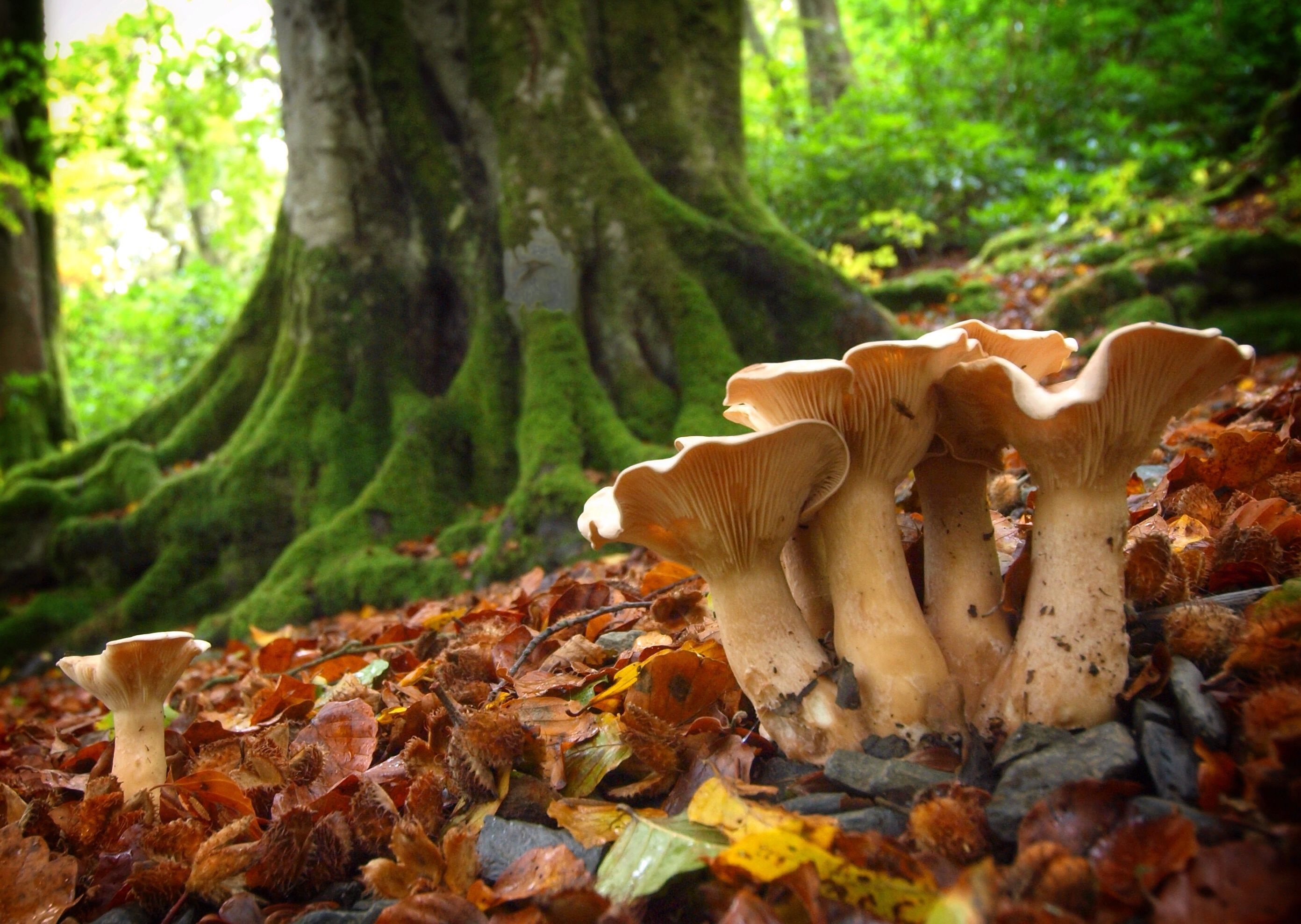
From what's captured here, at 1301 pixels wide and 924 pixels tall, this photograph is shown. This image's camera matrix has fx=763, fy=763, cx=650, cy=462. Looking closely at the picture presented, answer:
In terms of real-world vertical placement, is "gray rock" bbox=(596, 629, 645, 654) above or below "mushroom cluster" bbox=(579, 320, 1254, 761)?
below

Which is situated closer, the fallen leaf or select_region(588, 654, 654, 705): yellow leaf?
the fallen leaf

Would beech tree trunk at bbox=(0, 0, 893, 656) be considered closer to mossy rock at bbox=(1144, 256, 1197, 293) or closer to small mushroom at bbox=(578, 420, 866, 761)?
small mushroom at bbox=(578, 420, 866, 761)

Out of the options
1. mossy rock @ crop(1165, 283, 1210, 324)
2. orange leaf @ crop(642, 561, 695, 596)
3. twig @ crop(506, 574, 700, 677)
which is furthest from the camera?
mossy rock @ crop(1165, 283, 1210, 324)

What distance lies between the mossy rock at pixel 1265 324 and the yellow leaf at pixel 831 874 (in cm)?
683

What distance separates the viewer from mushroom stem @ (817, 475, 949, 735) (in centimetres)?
150

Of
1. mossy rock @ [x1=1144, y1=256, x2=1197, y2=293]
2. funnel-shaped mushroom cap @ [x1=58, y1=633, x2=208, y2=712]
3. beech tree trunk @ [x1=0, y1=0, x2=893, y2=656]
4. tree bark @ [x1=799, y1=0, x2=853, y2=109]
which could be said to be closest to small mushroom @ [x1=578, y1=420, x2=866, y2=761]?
funnel-shaped mushroom cap @ [x1=58, y1=633, x2=208, y2=712]

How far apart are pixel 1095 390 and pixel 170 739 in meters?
2.62

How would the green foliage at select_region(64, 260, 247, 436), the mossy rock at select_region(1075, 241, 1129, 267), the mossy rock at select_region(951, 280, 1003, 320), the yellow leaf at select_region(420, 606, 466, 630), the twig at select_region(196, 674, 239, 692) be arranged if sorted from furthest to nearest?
the green foliage at select_region(64, 260, 247, 436) → the mossy rock at select_region(951, 280, 1003, 320) → the mossy rock at select_region(1075, 241, 1129, 267) → the twig at select_region(196, 674, 239, 692) → the yellow leaf at select_region(420, 606, 466, 630)

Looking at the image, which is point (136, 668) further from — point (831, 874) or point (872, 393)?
point (872, 393)

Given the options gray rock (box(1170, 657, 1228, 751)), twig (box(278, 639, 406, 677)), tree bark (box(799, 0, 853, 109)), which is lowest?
twig (box(278, 639, 406, 677))

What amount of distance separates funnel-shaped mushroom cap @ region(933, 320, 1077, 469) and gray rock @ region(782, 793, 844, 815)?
72cm

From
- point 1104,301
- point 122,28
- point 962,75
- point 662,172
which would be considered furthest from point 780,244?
point 962,75

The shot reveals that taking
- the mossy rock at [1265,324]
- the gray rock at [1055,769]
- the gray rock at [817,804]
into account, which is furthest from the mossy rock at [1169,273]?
the gray rock at [817,804]

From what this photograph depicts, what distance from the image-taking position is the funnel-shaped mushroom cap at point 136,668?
1.87m
